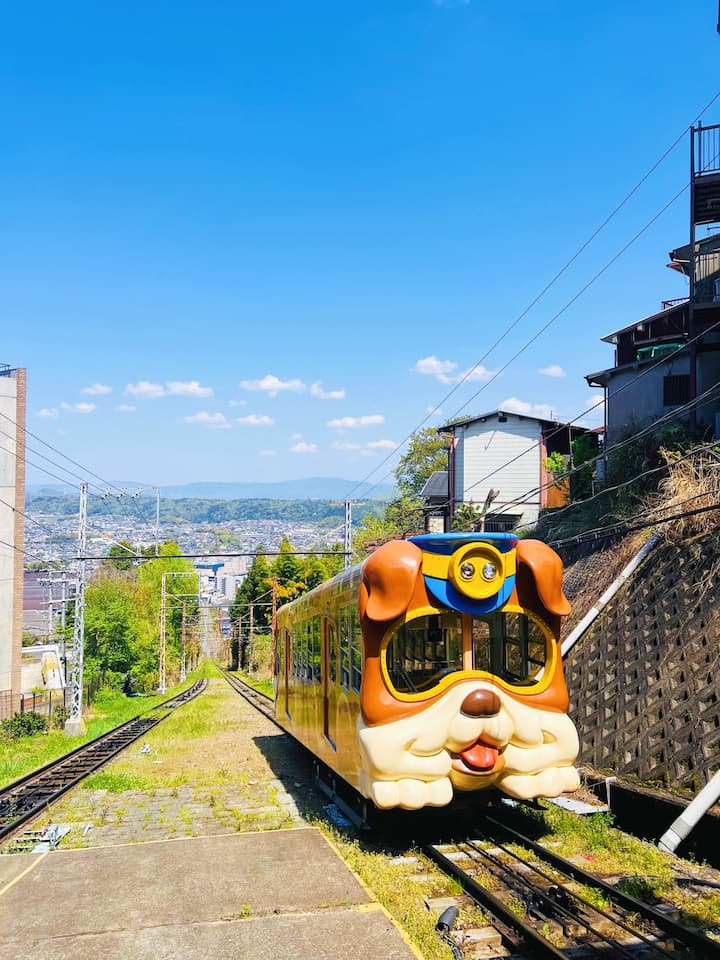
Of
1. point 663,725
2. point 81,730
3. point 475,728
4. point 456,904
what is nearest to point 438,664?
point 475,728

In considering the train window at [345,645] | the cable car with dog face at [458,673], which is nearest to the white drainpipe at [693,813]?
the cable car with dog face at [458,673]

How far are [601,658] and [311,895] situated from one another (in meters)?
6.75

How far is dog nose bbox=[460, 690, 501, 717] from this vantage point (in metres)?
8.23

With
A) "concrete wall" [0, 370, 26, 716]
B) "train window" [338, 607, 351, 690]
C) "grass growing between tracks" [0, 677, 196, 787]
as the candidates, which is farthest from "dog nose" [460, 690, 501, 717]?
"concrete wall" [0, 370, 26, 716]

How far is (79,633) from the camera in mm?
25172

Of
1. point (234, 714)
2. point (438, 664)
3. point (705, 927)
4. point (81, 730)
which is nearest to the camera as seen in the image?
point (705, 927)

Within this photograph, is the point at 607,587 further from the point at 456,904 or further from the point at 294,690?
the point at 456,904

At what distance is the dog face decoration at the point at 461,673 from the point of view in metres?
8.30

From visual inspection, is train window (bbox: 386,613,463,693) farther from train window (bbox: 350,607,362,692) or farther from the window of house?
the window of house

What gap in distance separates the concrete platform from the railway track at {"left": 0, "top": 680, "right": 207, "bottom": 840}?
3268 mm

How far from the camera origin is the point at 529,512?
118ft

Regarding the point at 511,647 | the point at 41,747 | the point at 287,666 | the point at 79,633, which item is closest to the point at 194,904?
the point at 511,647

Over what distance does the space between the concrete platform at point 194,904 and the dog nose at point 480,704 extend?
1.85 meters

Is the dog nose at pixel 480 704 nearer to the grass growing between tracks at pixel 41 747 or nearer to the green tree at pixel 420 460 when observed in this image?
the grass growing between tracks at pixel 41 747
